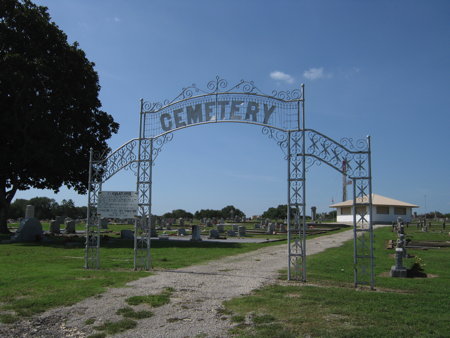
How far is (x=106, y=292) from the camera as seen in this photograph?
8133 mm

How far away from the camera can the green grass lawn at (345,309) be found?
18.3 ft

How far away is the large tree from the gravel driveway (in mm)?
15380

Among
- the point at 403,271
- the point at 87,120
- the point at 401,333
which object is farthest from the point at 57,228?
the point at 401,333

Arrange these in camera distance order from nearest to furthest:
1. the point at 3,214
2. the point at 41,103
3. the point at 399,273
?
1. the point at 399,273
2. the point at 41,103
3. the point at 3,214

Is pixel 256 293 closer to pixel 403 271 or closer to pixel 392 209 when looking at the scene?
pixel 403 271

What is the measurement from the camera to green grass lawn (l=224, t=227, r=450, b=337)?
558 cm

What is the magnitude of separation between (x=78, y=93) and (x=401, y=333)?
23324 millimetres

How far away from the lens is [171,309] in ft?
22.6

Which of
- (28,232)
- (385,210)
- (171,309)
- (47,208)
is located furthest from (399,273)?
(47,208)

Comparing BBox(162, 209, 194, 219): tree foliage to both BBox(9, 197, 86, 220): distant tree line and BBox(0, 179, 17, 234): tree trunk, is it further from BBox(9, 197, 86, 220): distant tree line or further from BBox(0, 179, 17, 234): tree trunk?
BBox(0, 179, 17, 234): tree trunk

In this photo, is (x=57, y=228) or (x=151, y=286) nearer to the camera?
(x=151, y=286)

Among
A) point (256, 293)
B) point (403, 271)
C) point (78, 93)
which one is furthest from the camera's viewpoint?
point (78, 93)

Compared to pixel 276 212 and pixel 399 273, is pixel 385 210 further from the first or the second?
pixel 399 273

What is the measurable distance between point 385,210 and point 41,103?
180ft
